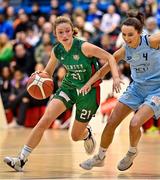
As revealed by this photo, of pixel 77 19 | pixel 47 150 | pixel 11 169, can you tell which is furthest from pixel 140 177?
pixel 77 19

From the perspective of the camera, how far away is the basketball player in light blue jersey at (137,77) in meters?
7.09

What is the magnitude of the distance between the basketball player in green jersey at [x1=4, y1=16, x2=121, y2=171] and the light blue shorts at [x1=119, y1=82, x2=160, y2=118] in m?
0.41

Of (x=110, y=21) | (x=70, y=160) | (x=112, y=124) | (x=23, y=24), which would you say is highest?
(x=112, y=124)

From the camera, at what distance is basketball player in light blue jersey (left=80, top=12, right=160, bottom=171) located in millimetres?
7086

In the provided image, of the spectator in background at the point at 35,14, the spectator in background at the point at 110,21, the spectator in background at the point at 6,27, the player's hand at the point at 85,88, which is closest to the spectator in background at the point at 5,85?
the spectator in background at the point at 6,27

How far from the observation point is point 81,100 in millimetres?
7652

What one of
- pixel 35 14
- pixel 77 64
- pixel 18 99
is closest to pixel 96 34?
pixel 18 99

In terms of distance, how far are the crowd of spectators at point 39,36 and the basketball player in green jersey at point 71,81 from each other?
7.89m

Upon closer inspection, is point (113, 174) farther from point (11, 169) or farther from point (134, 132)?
point (11, 169)

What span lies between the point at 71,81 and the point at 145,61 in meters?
0.95

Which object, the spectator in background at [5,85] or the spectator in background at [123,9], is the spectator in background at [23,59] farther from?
the spectator in background at [123,9]

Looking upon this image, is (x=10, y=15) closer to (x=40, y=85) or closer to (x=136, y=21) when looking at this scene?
(x=40, y=85)

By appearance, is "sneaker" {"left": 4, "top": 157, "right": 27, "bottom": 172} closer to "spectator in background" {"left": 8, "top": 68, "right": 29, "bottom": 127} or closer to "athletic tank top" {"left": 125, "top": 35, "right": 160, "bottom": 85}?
"athletic tank top" {"left": 125, "top": 35, "right": 160, "bottom": 85}

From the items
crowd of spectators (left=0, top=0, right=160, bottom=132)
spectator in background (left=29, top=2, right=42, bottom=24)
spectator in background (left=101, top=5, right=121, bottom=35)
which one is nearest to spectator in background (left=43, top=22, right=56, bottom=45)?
crowd of spectators (left=0, top=0, right=160, bottom=132)
